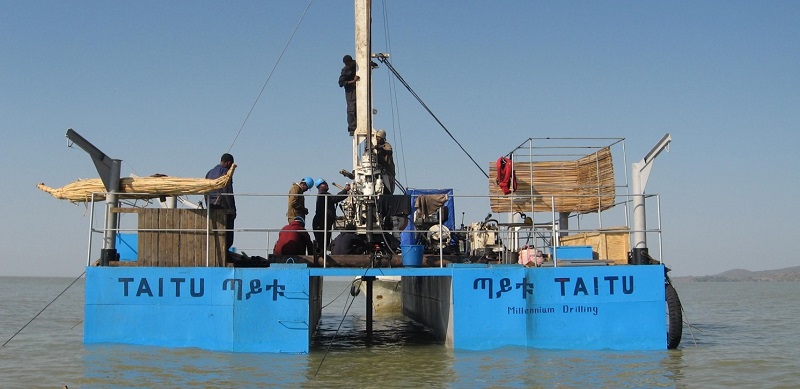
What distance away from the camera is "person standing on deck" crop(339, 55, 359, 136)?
52.5 feet

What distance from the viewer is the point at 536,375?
10.5m

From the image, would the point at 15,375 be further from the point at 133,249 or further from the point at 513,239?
the point at 513,239

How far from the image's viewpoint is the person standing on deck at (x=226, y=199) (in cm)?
1260

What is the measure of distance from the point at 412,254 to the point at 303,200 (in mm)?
2802

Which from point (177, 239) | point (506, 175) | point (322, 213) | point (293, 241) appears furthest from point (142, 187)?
point (506, 175)

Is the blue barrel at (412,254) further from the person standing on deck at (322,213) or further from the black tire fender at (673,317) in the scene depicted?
the black tire fender at (673,317)

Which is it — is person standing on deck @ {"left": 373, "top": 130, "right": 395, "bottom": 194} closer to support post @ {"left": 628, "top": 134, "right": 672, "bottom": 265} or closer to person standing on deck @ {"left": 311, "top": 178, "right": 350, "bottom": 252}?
person standing on deck @ {"left": 311, "top": 178, "right": 350, "bottom": 252}

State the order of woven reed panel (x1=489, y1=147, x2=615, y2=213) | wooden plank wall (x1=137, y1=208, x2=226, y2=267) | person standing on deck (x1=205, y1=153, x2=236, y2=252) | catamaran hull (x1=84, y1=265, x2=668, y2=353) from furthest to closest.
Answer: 1. woven reed panel (x1=489, y1=147, x2=615, y2=213)
2. person standing on deck (x1=205, y1=153, x2=236, y2=252)
3. wooden plank wall (x1=137, y1=208, x2=226, y2=267)
4. catamaran hull (x1=84, y1=265, x2=668, y2=353)

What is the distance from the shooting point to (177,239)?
12.3 m

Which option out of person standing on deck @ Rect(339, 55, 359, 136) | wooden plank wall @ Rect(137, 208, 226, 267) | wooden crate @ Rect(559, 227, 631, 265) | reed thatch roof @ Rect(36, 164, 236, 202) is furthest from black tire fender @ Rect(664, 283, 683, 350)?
reed thatch roof @ Rect(36, 164, 236, 202)

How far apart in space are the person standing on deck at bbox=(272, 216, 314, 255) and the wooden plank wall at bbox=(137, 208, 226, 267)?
125 centimetres

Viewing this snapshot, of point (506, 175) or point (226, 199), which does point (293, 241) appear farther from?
point (506, 175)

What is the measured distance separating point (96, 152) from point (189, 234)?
6.90 ft

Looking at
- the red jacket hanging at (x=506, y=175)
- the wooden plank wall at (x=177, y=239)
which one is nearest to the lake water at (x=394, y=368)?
the wooden plank wall at (x=177, y=239)
